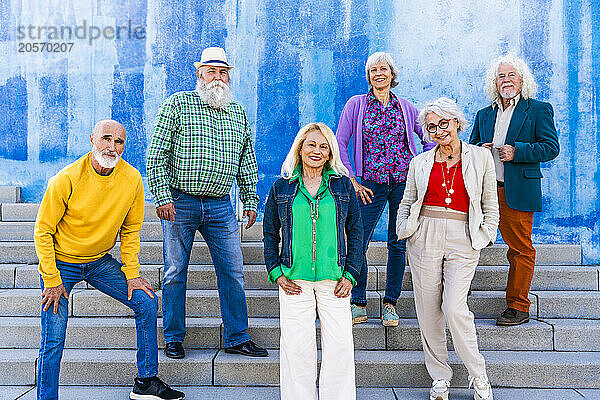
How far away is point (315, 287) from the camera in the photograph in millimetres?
3064

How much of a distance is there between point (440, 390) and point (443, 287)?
636 mm

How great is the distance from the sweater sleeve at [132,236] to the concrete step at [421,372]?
2.97ft

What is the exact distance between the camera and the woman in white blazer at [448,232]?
10.8ft

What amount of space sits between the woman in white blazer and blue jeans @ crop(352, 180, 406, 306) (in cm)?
51

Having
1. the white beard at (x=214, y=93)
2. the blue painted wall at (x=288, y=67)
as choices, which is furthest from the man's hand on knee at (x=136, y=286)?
the blue painted wall at (x=288, y=67)

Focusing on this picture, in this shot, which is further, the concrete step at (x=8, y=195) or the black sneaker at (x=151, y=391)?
the concrete step at (x=8, y=195)

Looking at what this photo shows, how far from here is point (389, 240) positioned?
403 cm

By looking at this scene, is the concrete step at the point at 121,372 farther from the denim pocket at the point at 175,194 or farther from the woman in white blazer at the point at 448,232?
the woman in white blazer at the point at 448,232

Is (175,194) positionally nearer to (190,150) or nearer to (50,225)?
(190,150)

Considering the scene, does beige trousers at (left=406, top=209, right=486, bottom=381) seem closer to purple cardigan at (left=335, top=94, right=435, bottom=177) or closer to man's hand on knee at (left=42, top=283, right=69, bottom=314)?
purple cardigan at (left=335, top=94, right=435, bottom=177)

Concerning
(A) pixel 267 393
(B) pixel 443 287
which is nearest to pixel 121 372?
(A) pixel 267 393

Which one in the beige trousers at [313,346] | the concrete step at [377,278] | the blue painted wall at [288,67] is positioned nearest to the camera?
the beige trousers at [313,346]

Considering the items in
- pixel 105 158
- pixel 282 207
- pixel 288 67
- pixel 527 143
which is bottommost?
pixel 282 207

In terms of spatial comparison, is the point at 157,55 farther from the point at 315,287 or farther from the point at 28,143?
the point at 315,287
